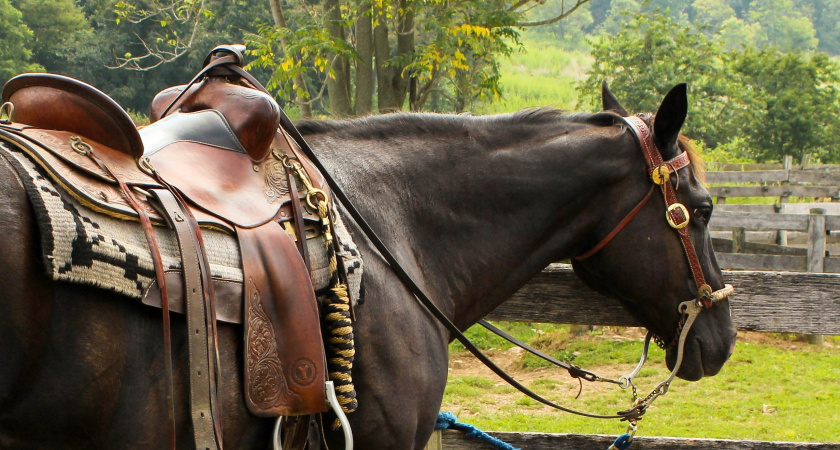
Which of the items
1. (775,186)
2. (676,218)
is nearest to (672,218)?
(676,218)

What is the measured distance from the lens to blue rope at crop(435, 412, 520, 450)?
3184 millimetres

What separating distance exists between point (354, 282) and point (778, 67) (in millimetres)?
26916

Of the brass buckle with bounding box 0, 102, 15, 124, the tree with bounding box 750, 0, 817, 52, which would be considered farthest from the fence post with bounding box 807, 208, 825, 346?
the tree with bounding box 750, 0, 817, 52

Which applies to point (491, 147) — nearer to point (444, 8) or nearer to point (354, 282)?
point (354, 282)

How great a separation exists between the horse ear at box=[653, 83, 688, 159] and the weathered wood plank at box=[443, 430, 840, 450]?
1.41m

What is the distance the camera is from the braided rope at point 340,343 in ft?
6.23

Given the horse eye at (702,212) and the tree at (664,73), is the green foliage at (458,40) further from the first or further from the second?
the tree at (664,73)

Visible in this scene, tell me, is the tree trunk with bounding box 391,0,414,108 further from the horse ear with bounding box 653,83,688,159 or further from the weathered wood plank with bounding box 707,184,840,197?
the weathered wood plank with bounding box 707,184,840,197

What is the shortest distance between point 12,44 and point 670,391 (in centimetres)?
2382

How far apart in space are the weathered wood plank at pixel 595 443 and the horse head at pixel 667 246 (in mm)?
751

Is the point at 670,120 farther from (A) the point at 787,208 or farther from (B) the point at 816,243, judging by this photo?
(A) the point at 787,208

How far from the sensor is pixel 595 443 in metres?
3.31

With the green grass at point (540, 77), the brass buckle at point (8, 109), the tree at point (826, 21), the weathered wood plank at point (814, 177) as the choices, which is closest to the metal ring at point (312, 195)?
the brass buckle at point (8, 109)

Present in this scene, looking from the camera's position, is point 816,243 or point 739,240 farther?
point 739,240
